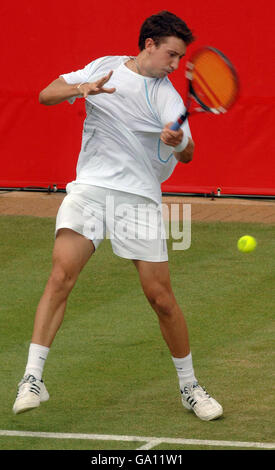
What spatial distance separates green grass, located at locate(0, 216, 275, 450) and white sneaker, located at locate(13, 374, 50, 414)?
Result: 5.4 inches

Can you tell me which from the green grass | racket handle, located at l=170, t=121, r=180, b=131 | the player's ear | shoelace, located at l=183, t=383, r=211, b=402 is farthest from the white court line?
the player's ear

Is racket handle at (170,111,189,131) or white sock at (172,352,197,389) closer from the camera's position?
racket handle at (170,111,189,131)

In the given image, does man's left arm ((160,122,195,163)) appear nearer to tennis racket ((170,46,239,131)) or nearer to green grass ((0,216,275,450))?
tennis racket ((170,46,239,131))

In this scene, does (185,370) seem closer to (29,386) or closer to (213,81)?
(29,386)

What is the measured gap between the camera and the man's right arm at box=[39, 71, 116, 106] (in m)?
5.91

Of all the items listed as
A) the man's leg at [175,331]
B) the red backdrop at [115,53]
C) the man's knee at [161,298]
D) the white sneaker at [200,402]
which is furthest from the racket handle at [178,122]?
the red backdrop at [115,53]

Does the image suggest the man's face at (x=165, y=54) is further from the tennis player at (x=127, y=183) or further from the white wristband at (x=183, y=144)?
the white wristband at (x=183, y=144)

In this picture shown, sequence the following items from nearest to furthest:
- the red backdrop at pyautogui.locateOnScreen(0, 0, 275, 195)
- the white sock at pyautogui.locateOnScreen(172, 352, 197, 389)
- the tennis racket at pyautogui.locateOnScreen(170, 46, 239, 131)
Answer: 1. the white sock at pyautogui.locateOnScreen(172, 352, 197, 389)
2. the tennis racket at pyautogui.locateOnScreen(170, 46, 239, 131)
3. the red backdrop at pyautogui.locateOnScreen(0, 0, 275, 195)

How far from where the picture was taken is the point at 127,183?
6.21 metres

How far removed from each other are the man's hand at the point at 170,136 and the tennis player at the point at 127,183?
0.51 feet

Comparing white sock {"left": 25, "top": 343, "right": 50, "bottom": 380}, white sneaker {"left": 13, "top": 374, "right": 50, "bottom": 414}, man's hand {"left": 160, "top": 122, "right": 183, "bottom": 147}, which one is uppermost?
man's hand {"left": 160, "top": 122, "right": 183, "bottom": 147}

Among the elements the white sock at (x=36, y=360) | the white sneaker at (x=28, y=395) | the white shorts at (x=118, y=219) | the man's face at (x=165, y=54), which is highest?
the man's face at (x=165, y=54)

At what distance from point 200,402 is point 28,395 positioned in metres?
0.96

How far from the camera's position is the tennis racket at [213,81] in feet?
21.3
